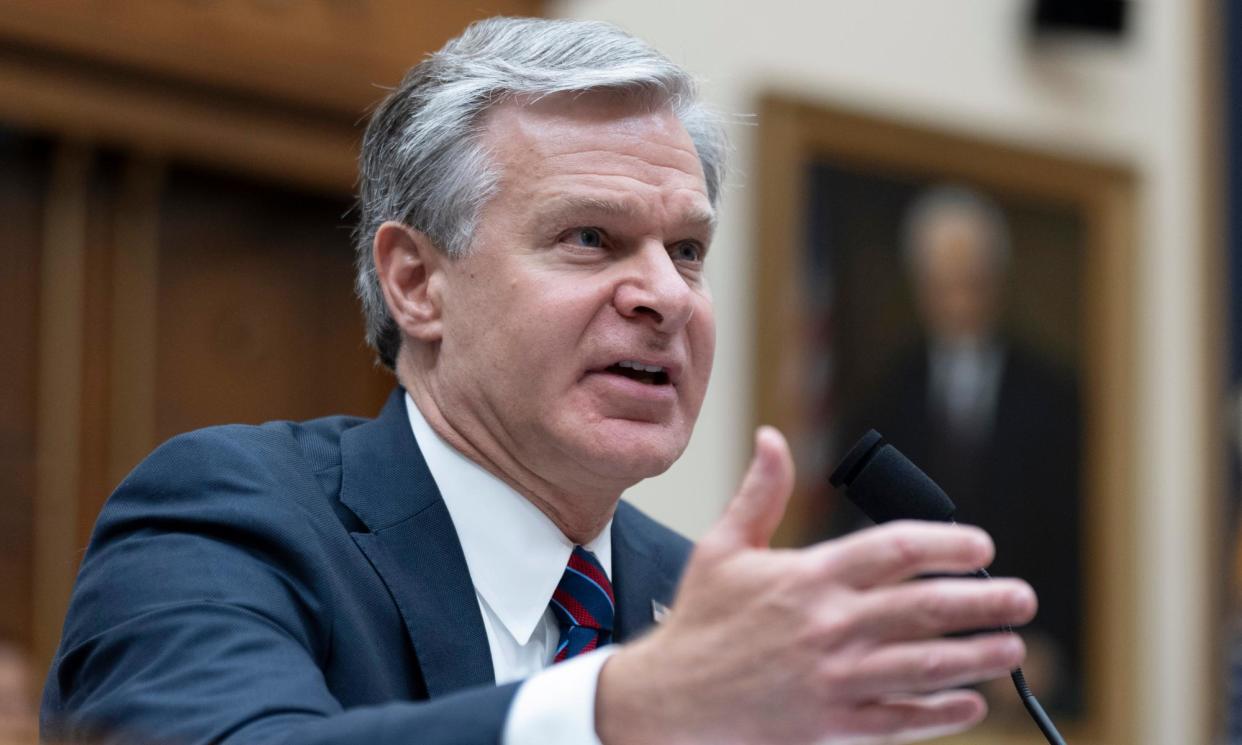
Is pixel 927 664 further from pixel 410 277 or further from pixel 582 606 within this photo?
pixel 410 277

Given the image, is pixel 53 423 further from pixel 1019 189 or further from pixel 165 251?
pixel 1019 189

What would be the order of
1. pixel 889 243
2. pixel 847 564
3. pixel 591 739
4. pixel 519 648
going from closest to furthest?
pixel 847 564 < pixel 591 739 < pixel 519 648 < pixel 889 243

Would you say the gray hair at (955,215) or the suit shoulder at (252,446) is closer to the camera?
the suit shoulder at (252,446)

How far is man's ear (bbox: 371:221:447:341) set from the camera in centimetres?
254

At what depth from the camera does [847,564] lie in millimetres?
1432

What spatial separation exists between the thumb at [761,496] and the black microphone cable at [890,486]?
524 mm

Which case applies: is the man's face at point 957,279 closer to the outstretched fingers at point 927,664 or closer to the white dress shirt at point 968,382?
the white dress shirt at point 968,382

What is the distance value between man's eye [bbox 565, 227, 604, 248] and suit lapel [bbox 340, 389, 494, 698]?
0.38 m

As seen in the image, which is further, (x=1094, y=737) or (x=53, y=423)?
(x=1094, y=737)

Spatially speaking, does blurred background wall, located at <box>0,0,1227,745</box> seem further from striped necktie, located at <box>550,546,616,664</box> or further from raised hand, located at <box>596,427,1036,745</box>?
raised hand, located at <box>596,427,1036,745</box>

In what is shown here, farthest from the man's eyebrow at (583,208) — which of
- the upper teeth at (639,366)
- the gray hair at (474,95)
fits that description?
the upper teeth at (639,366)

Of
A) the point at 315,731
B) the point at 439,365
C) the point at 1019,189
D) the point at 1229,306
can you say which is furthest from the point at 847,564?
the point at 1229,306

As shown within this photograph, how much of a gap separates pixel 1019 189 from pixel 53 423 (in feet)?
13.6

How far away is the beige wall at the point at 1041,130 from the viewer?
6.21m
